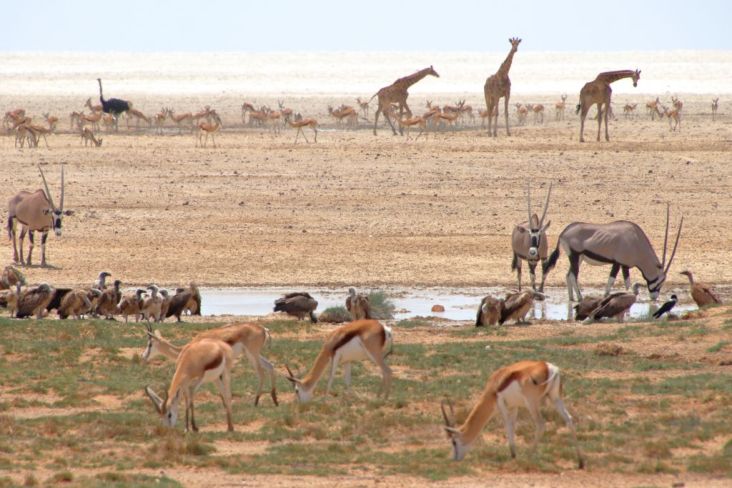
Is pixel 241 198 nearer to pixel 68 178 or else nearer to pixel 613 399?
pixel 68 178

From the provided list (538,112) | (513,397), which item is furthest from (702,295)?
(538,112)

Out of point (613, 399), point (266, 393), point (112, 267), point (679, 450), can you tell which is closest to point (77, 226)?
point (112, 267)

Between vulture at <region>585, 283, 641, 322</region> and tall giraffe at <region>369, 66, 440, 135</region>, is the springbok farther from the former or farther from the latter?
tall giraffe at <region>369, 66, 440, 135</region>

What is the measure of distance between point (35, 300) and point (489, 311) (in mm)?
5907

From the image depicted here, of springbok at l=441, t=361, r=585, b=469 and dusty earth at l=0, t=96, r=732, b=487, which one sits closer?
springbok at l=441, t=361, r=585, b=469

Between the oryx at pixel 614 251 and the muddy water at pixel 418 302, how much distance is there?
41cm

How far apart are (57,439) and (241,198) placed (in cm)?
1823

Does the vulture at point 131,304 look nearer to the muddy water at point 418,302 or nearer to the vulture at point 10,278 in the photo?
the muddy water at point 418,302

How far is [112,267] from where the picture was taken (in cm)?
2194

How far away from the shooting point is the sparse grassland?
1011 cm

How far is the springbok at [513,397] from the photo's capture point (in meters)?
9.91

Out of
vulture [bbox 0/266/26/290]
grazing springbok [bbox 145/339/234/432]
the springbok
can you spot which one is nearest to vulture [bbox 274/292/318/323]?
vulture [bbox 0/266/26/290]

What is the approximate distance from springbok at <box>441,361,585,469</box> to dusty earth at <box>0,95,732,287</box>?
11.0 m

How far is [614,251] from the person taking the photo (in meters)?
20.2
